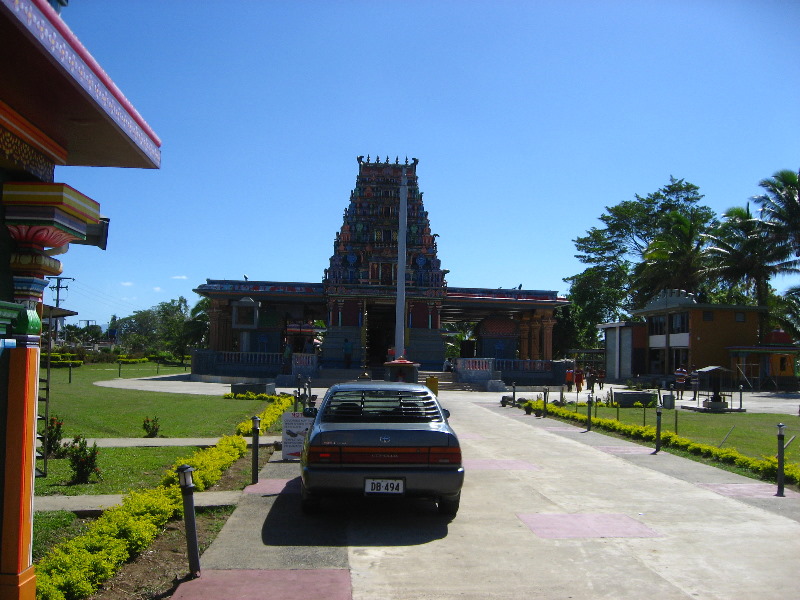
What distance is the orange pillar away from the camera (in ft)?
14.9

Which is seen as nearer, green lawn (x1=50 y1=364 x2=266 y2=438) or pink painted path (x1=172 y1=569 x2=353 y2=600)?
pink painted path (x1=172 y1=569 x2=353 y2=600)

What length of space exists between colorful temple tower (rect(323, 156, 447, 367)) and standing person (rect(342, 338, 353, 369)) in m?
0.27

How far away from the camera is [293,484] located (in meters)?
9.68

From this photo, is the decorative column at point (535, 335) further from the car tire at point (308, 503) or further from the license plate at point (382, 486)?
the license plate at point (382, 486)

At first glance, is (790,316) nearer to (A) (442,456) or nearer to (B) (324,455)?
(A) (442,456)

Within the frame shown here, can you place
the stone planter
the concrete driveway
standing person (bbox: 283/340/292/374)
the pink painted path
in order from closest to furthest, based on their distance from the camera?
1. the pink painted path
2. the concrete driveway
3. the stone planter
4. standing person (bbox: 283/340/292/374)

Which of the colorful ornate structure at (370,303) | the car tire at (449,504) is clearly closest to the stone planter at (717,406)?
the colorful ornate structure at (370,303)

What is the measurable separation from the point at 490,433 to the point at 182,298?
99768 millimetres

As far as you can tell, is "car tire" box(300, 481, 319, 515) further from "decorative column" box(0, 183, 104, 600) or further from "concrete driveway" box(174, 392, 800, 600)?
"decorative column" box(0, 183, 104, 600)

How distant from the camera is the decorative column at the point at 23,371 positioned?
14.9 ft

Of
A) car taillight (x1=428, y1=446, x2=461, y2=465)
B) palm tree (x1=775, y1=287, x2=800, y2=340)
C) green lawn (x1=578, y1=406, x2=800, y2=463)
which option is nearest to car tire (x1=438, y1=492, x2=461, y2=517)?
car taillight (x1=428, y1=446, x2=461, y2=465)

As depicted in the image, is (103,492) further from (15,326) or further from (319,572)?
(15,326)

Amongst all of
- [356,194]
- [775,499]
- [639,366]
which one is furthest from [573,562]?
[639,366]

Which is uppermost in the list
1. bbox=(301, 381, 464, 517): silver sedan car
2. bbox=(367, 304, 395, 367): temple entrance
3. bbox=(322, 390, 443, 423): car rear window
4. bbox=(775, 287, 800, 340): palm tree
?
bbox=(775, 287, 800, 340): palm tree
